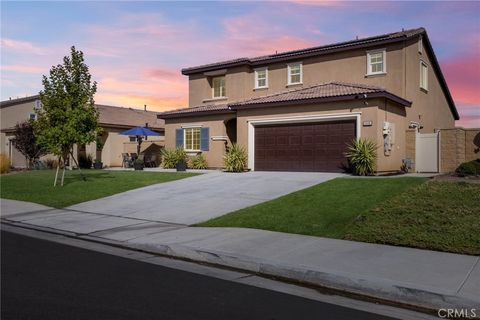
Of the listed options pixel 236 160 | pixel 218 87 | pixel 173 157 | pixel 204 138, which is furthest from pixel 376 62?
pixel 173 157

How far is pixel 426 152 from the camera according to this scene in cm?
2239

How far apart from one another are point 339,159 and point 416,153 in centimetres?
447

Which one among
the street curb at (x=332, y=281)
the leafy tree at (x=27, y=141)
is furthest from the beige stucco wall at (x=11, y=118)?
the street curb at (x=332, y=281)

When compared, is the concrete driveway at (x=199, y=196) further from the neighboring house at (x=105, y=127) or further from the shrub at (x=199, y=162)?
the neighboring house at (x=105, y=127)

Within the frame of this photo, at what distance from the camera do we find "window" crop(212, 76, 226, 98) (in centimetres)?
2948

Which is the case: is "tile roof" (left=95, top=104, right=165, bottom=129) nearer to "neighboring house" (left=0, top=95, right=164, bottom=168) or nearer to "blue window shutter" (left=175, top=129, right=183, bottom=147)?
"neighboring house" (left=0, top=95, right=164, bottom=168)

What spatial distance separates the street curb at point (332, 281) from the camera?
6070mm

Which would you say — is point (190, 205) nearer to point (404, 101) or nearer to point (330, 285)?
point (330, 285)

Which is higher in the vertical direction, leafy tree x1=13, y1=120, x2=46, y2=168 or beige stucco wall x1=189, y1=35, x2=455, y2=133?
beige stucco wall x1=189, y1=35, x2=455, y2=133

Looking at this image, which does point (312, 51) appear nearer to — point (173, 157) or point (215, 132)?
point (215, 132)

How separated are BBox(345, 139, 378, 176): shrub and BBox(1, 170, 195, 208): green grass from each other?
25.2ft

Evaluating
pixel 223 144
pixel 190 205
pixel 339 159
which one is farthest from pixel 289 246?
pixel 223 144

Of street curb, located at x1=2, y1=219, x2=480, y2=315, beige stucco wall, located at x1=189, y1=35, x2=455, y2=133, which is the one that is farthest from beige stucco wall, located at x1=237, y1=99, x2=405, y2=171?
street curb, located at x1=2, y1=219, x2=480, y2=315

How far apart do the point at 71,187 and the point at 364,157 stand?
12156 millimetres
